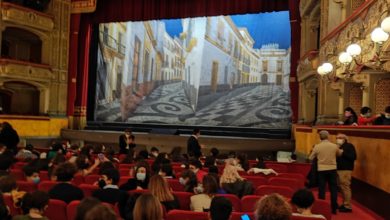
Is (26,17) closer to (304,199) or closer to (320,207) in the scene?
(320,207)

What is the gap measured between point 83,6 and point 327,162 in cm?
1656

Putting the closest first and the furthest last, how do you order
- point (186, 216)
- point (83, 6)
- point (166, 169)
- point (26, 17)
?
point (186, 216), point (166, 169), point (26, 17), point (83, 6)

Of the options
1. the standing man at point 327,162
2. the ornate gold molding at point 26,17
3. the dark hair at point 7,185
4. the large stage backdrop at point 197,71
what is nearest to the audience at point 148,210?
the dark hair at point 7,185

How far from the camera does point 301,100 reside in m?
16.8

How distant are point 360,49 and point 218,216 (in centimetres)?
625

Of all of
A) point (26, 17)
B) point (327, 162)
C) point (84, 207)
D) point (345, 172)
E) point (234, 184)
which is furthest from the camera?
point (26, 17)

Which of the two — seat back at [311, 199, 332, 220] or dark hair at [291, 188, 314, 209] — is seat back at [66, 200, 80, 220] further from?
seat back at [311, 199, 332, 220]

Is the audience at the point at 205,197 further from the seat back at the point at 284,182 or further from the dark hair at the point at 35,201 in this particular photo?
the seat back at the point at 284,182

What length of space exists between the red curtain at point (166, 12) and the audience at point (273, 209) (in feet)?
48.1

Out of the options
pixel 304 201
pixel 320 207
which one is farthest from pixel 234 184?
pixel 304 201

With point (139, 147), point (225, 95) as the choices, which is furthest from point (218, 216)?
point (225, 95)

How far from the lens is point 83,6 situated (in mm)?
20859

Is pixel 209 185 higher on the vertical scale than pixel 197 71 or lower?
lower

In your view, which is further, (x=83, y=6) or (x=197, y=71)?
(x=83, y=6)
